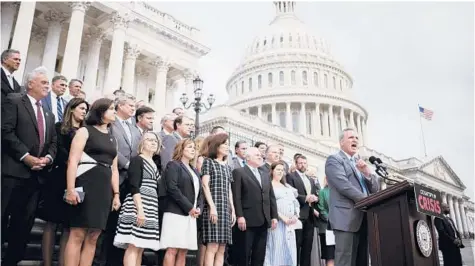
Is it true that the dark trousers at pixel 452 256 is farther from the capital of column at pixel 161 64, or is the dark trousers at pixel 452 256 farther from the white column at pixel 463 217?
the white column at pixel 463 217

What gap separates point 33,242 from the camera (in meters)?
5.41

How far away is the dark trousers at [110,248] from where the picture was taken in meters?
5.04

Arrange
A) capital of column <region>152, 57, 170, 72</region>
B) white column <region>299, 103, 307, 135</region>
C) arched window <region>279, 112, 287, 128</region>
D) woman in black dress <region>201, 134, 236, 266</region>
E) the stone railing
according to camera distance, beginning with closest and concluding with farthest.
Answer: woman in black dress <region>201, 134, 236, 266</region> < the stone railing < capital of column <region>152, 57, 170, 72</region> < white column <region>299, 103, 307, 135</region> < arched window <region>279, 112, 287, 128</region>

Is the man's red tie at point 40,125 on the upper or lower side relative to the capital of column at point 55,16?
lower

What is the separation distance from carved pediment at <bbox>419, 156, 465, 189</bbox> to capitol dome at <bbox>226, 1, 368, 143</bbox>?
1227 cm

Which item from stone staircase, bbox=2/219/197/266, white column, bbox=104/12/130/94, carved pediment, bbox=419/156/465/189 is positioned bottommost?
stone staircase, bbox=2/219/197/266

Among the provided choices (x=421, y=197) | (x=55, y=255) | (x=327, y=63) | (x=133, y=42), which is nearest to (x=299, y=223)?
Answer: (x=421, y=197)

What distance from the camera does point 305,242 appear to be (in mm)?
6984

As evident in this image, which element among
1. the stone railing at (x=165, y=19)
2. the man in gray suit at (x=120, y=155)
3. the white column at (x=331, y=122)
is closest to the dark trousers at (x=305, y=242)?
the man in gray suit at (x=120, y=155)

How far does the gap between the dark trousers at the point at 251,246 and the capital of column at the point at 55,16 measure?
1922cm

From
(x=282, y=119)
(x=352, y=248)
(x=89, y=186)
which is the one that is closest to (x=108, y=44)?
(x=89, y=186)

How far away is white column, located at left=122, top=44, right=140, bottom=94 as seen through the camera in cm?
2364

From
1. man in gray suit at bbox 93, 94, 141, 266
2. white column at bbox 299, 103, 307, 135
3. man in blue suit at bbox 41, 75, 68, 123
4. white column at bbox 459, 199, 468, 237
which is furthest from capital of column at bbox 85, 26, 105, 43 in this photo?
white column at bbox 459, 199, 468, 237

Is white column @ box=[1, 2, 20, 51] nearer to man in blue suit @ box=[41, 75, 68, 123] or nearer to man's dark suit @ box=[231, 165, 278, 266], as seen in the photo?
man in blue suit @ box=[41, 75, 68, 123]
